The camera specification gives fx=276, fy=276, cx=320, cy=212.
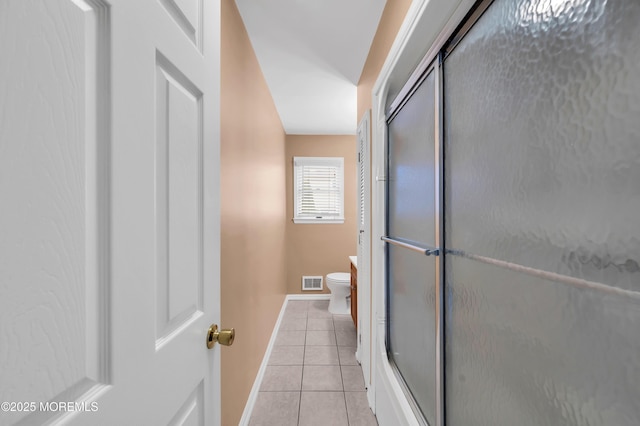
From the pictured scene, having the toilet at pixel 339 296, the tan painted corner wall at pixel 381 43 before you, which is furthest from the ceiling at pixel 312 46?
the toilet at pixel 339 296

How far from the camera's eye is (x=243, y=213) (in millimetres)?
1804

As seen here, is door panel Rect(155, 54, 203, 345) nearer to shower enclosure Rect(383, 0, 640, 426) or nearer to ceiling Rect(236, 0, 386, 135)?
shower enclosure Rect(383, 0, 640, 426)

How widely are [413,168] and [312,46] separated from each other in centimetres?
129

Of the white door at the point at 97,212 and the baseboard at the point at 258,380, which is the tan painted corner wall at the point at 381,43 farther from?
the baseboard at the point at 258,380

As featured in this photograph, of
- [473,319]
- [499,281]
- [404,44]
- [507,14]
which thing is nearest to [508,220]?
[499,281]

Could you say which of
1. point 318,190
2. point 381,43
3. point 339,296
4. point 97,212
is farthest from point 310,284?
point 97,212

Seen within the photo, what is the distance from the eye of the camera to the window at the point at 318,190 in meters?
4.18

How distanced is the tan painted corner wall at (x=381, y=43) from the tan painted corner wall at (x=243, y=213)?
0.86 m

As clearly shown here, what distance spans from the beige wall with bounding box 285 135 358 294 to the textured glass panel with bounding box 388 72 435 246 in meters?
2.50

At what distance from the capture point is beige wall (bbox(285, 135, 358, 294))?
4.19 m

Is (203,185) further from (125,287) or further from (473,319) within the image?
(473,319)

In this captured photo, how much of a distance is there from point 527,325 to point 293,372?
2.04 metres

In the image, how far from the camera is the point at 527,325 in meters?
0.64

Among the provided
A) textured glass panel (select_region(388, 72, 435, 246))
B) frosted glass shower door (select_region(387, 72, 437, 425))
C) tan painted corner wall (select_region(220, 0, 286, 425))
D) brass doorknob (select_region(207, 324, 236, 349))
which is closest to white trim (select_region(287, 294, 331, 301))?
tan painted corner wall (select_region(220, 0, 286, 425))
